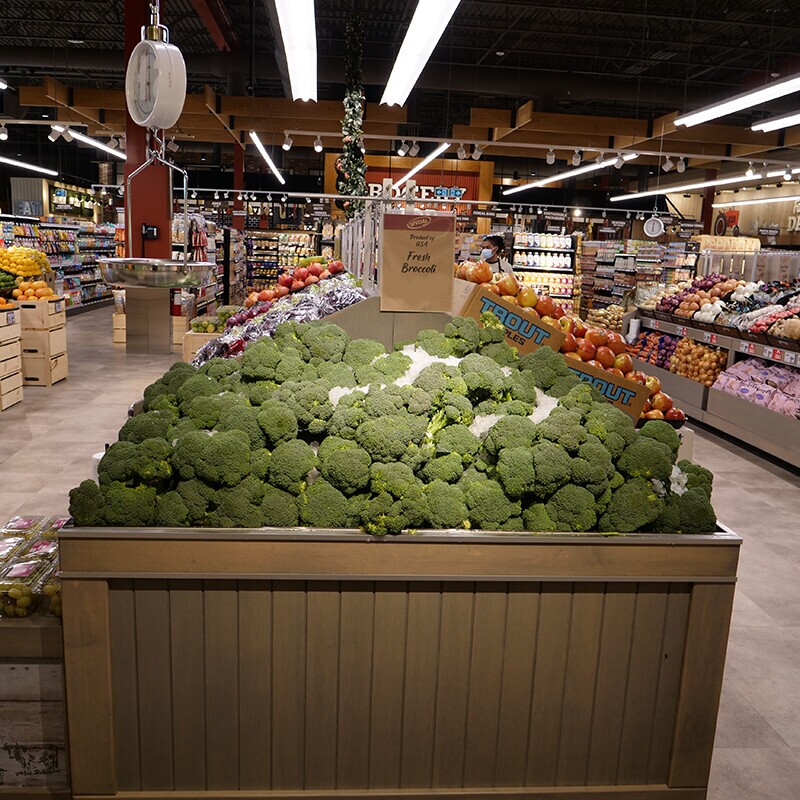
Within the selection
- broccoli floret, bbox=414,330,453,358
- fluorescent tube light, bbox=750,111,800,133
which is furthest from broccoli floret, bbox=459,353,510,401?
fluorescent tube light, bbox=750,111,800,133

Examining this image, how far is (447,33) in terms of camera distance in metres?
14.0

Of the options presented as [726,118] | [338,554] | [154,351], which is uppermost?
[726,118]

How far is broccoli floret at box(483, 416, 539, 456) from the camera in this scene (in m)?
2.25

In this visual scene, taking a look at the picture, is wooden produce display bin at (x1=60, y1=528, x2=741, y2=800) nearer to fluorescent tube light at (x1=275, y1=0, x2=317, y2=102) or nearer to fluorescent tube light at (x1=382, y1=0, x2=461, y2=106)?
fluorescent tube light at (x1=382, y1=0, x2=461, y2=106)

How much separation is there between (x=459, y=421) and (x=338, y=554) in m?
0.62

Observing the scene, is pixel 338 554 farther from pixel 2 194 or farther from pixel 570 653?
pixel 2 194

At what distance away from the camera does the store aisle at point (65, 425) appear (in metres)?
5.15

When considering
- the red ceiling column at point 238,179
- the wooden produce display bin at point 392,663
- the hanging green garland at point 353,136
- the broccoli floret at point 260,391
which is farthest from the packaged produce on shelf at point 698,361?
the red ceiling column at point 238,179

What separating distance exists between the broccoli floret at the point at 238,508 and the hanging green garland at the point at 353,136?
12.9 feet

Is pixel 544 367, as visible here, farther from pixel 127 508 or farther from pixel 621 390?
pixel 127 508

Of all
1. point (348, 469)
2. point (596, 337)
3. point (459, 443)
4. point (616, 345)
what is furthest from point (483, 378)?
point (616, 345)

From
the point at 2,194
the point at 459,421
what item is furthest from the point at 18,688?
the point at 2,194

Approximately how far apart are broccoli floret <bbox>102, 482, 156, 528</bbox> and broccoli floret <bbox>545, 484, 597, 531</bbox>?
A: 3.71ft

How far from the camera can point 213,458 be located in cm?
212
